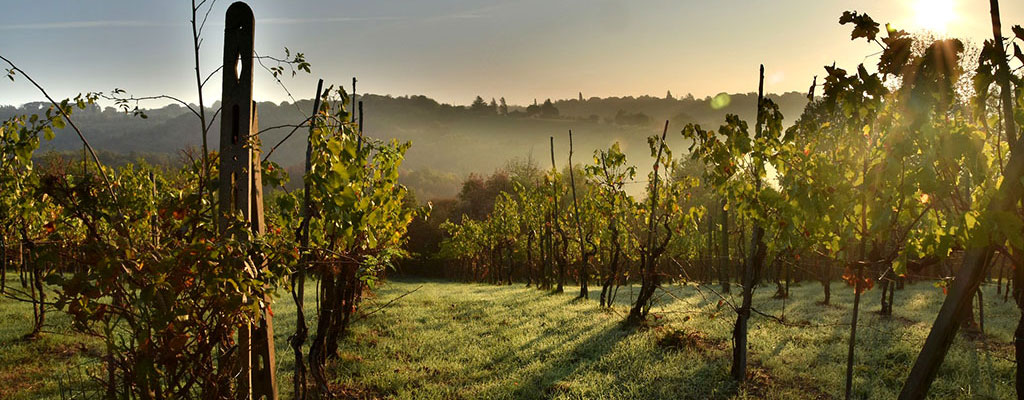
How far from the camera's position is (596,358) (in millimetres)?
7281

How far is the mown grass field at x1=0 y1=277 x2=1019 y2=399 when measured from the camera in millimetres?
5934

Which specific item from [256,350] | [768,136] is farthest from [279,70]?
[768,136]

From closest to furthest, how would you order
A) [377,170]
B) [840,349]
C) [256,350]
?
[256,350], [377,170], [840,349]

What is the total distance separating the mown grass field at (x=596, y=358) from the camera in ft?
19.5

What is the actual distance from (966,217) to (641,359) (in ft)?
15.8

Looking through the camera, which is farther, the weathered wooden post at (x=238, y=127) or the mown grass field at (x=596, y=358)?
the mown grass field at (x=596, y=358)

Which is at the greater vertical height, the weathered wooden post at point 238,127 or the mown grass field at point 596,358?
the weathered wooden post at point 238,127

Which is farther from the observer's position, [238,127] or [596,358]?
[596,358]

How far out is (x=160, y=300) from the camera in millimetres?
2863

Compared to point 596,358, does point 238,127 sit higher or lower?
higher

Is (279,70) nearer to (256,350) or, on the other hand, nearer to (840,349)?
(256,350)

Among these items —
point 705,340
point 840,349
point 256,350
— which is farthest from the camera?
point 705,340

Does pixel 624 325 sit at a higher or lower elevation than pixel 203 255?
lower

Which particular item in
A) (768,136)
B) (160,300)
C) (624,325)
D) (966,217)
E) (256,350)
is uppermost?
(768,136)
